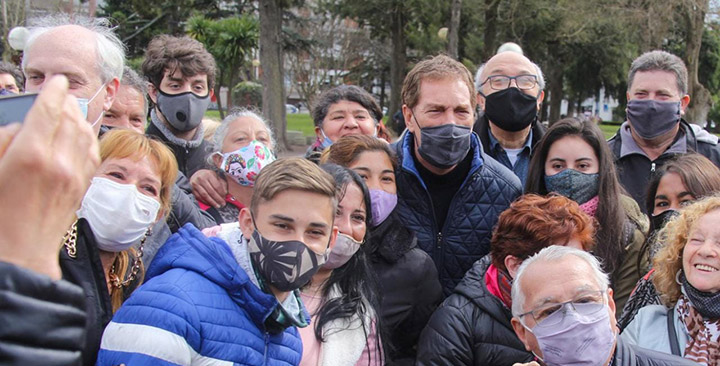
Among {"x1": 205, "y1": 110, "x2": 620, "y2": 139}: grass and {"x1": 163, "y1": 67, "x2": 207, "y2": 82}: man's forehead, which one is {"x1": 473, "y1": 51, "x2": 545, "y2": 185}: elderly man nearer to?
{"x1": 163, "y1": 67, "x2": 207, "y2": 82}: man's forehead

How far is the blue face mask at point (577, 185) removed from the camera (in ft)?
11.8

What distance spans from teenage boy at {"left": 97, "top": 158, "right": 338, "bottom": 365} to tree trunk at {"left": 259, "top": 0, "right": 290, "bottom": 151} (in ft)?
49.8

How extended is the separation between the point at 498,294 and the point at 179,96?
2.79 metres

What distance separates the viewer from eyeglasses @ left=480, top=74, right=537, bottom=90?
444 cm

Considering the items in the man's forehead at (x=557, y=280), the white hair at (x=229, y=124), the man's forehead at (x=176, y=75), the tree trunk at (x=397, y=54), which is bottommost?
the man's forehead at (x=557, y=280)

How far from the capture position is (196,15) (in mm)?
24016

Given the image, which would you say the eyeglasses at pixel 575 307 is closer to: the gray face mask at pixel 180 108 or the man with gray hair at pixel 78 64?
the man with gray hair at pixel 78 64

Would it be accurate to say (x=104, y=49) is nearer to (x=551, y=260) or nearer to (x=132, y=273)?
(x=132, y=273)

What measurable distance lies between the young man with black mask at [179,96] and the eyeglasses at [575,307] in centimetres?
284

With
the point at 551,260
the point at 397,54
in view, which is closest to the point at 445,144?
the point at 551,260

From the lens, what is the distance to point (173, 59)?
15.1 feet

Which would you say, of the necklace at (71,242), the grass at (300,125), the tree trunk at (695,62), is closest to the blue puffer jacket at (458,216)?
the necklace at (71,242)

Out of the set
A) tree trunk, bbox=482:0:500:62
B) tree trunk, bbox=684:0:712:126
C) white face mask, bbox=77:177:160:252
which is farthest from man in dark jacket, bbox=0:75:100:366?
tree trunk, bbox=482:0:500:62

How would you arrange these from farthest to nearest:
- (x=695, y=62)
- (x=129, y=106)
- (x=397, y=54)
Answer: (x=397, y=54), (x=695, y=62), (x=129, y=106)
